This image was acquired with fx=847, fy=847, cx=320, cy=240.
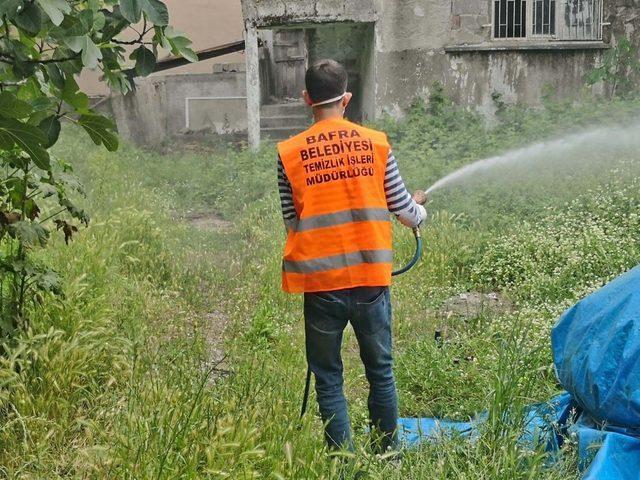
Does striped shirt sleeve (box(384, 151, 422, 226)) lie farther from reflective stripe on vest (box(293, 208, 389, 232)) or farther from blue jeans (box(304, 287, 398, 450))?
blue jeans (box(304, 287, 398, 450))

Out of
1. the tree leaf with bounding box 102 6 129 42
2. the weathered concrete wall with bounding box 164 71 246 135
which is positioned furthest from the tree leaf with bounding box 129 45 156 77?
the weathered concrete wall with bounding box 164 71 246 135

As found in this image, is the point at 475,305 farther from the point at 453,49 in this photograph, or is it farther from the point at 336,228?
the point at 453,49

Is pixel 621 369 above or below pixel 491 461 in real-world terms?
above

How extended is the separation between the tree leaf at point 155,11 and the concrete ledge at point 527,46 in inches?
425

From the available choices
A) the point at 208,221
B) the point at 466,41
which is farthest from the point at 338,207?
the point at 466,41

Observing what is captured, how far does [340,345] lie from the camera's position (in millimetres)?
3785

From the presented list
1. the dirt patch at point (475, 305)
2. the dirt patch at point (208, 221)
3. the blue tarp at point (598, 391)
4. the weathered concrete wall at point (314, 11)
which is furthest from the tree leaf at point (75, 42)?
the weathered concrete wall at point (314, 11)

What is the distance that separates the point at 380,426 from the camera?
3850mm

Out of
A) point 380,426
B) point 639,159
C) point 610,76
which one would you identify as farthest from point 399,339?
point 610,76

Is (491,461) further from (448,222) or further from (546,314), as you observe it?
(448,222)

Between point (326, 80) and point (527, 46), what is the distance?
1004 centimetres

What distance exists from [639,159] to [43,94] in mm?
6897

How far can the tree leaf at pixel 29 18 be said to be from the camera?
8.69 ft

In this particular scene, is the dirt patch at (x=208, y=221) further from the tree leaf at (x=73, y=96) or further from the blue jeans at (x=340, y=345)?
the tree leaf at (x=73, y=96)
